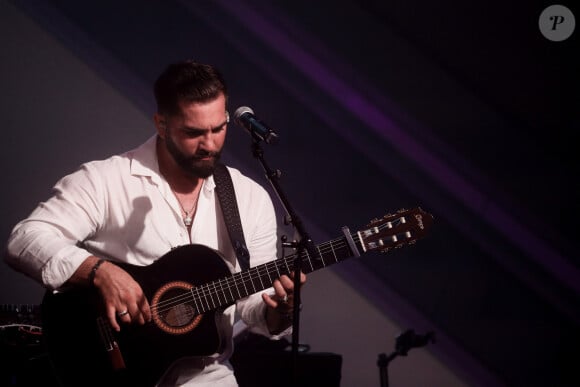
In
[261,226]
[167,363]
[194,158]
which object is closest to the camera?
[167,363]

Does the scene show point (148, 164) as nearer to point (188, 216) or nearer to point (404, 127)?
point (188, 216)

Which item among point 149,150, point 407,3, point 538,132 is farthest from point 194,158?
point 538,132

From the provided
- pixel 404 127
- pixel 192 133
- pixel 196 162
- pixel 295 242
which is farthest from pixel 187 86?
pixel 404 127

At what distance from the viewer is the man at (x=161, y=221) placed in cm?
234

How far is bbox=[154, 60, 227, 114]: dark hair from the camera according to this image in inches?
105

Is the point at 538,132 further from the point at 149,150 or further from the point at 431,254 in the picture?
the point at 149,150

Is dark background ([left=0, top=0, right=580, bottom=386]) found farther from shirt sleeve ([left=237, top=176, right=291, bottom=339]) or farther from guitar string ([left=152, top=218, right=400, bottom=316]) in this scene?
guitar string ([left=152, top=218, right=400, bottom=316])

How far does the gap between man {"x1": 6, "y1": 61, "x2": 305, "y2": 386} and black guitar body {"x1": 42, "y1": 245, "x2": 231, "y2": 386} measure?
0.10 feet

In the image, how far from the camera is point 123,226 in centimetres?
266

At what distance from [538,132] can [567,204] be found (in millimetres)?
493

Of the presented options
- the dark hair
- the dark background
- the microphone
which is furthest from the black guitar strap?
the dark background

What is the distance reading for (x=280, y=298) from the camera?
2.47 m

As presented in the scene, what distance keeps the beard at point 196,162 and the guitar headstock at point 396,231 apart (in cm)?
72

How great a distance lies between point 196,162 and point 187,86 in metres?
0.33
